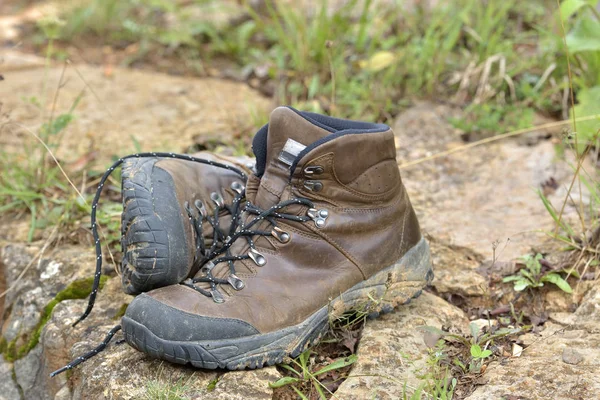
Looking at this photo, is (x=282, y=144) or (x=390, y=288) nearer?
(x=282, y=144)

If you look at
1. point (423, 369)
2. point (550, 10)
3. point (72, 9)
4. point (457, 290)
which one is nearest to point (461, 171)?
point (457, 290)

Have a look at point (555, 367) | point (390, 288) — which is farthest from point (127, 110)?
point (555, 367)

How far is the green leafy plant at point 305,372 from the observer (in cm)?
181

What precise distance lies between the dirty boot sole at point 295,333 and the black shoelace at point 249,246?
16cm

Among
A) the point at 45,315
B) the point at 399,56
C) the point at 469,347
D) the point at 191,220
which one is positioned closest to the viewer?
the point at 469,347

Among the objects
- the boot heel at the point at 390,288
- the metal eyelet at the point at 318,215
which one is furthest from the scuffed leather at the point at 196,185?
the boot heel at the point at 390,288

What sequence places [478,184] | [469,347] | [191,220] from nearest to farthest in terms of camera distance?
[469,347] < [191,220] < [478,184]

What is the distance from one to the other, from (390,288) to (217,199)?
2.14 feet

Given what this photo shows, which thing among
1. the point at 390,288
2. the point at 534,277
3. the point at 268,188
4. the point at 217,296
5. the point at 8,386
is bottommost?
the point at 8,386

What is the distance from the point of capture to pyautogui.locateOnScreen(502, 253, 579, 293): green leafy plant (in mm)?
2229

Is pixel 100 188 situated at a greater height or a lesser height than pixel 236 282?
greater

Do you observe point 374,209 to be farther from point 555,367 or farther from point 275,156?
point 555,367

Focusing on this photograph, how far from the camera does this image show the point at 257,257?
194cm

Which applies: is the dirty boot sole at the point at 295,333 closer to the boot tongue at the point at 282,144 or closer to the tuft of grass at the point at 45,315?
the boot tongue at the point at 282,144
